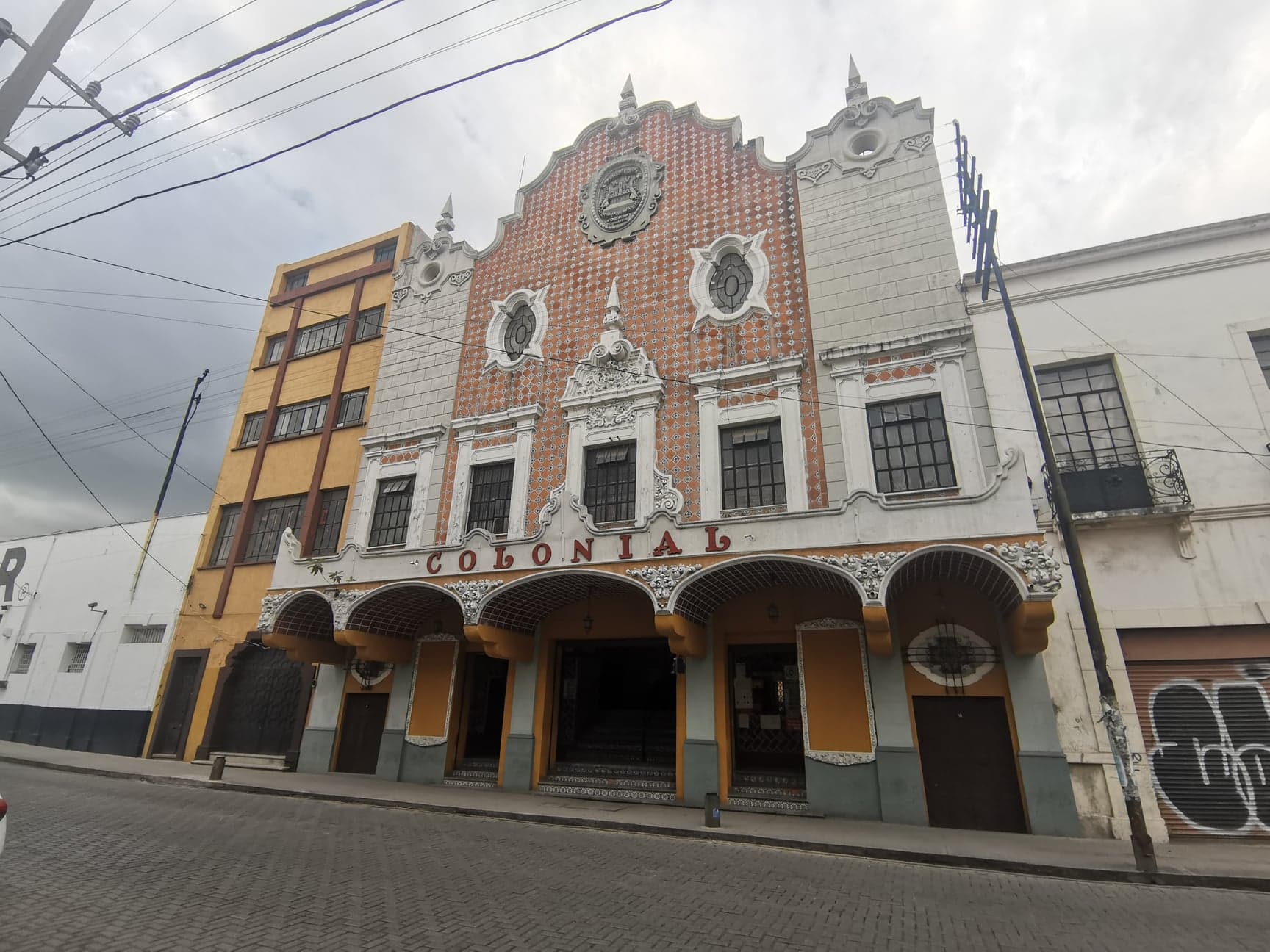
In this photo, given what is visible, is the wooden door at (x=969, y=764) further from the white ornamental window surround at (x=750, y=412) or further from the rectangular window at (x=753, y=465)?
the rectangular window at (x=753, y=465)

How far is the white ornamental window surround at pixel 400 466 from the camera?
18234 millimetres

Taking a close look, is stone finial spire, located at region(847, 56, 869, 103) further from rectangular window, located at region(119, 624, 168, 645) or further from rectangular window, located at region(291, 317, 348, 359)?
rectangular window, located at region(119, 624, 168, 645)

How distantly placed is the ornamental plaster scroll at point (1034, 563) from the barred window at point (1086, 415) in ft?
10.6

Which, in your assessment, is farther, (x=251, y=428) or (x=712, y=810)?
(x=251, y=428)

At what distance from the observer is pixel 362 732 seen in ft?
58.0

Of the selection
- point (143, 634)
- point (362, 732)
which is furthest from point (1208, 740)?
point (143, 634)

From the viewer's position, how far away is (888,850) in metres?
9.31

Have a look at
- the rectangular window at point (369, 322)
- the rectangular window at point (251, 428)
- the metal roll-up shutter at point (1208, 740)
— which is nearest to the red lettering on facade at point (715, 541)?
the metal roll-up shutter at point (1208, 740)

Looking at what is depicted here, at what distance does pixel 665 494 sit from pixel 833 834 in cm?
769

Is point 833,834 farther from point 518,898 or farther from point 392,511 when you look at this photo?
point 392,511

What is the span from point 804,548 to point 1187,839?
7.69 metres

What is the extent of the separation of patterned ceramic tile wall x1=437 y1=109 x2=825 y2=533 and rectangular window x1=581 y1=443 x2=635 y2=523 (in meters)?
0.87

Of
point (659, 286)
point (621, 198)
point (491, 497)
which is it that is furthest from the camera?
point (621, 198)

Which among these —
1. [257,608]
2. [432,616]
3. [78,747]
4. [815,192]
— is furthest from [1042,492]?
[78,747]
